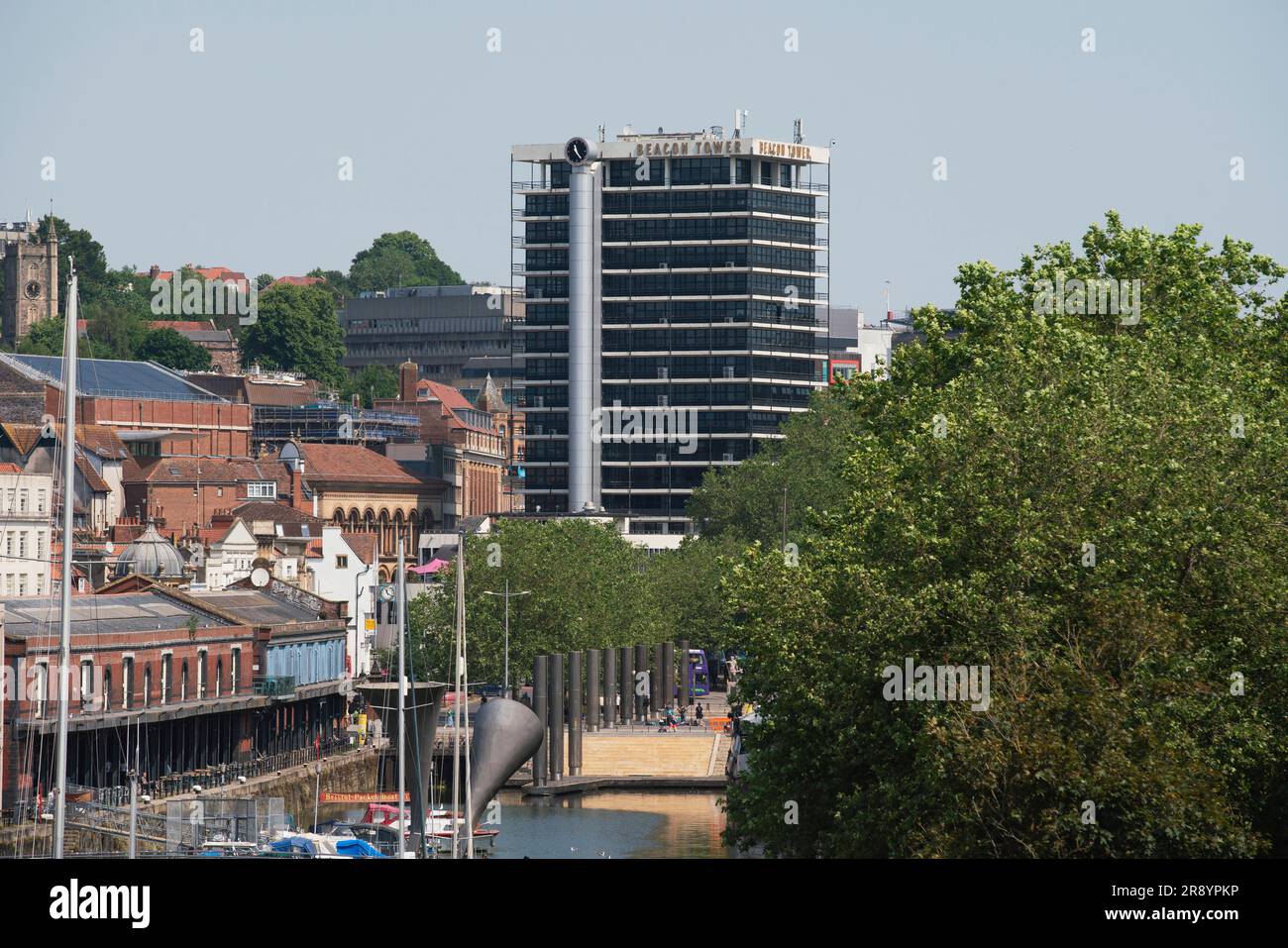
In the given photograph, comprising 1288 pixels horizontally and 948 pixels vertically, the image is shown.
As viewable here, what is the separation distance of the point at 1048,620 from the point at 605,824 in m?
52.5

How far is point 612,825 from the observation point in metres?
84.1

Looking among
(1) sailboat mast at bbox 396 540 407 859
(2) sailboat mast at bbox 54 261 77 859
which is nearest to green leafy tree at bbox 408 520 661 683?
(1) sailboat mast at bbox 396 540 407 859

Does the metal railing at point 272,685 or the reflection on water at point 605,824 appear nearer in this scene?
the reflection on water at point 605,824

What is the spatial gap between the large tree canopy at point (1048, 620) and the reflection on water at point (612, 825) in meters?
27.2

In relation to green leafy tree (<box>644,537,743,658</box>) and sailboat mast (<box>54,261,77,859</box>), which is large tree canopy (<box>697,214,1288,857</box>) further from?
green leafy tree (<box>644,537,743,658</box>)

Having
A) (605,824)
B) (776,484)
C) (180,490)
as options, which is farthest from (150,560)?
(776,484)

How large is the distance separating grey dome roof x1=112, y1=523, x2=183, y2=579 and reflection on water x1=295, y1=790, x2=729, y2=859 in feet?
98.0

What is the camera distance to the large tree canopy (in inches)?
1214

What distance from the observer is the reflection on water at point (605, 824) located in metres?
76.4

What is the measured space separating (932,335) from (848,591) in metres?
18.4

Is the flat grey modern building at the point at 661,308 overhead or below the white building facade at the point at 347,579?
overhead

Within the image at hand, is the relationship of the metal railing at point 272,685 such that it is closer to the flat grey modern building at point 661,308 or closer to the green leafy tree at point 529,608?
the green leafy tree at point 529,608

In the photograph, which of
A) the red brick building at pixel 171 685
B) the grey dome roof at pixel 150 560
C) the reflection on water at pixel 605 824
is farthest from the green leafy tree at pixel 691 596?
the reflection on water at pixel 605 824
